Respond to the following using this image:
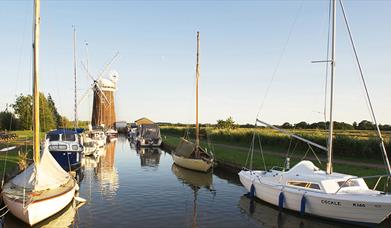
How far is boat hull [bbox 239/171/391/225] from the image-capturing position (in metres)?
17.1

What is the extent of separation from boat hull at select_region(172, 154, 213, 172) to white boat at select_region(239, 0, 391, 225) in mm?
11911

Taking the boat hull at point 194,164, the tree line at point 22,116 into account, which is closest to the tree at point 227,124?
the boat hull at point 194,164

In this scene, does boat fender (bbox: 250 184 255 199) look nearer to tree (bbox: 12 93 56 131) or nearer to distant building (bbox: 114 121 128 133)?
tree (bbox: 12 93 56 131)

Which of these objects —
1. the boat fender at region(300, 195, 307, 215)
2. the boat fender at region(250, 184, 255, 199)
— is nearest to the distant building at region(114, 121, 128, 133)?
the boat fender at region(250, 184, 255, 199)

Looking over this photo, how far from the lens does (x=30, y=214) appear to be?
53.5 feet

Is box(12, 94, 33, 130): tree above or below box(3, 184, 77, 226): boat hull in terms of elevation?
above

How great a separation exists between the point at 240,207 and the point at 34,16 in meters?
16.9

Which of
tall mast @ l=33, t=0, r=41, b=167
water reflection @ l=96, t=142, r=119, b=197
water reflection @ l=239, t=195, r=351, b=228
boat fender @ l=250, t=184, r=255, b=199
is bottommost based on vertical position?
water reflection @ l=239, t=195, r=351, b=228

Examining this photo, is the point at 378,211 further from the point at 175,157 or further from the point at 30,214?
the point at 175,157

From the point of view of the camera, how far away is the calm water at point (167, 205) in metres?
18.9

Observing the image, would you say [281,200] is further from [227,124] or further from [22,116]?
[22,116]

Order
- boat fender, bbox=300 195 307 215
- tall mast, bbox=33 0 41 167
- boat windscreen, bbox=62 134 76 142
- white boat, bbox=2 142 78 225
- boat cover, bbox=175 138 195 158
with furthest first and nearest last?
1. boat cover, bbox=175 138 195 158
2. boat windscreen, bbox=62 134 76 142
3. boat fender, bbox=300 195 307 215
4. tall mast, bbox=33 0 41 167
5. white boat, bbox=2 142 78 225

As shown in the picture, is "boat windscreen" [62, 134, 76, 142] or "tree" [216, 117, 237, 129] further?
"tree" [216, 117, 237, 129]

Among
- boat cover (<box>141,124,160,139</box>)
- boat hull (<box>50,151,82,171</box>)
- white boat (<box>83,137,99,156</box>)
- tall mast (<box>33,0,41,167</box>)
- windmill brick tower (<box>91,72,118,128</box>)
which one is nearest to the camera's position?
tall mast (<box>33,0,41,167</box>)
